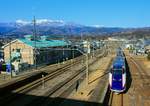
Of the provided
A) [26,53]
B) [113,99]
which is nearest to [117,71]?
[113,99]

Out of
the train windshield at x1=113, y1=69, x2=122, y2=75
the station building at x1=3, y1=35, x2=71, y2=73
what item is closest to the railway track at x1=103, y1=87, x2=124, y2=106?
the train windshield at x1=113, y1=69, x2=122, y2=75

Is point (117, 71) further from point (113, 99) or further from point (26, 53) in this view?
point (26, 53)

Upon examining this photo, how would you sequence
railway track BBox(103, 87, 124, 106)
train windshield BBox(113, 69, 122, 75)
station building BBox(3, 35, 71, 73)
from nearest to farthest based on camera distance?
railway track BBox(103, 87, 124, 106) → train windshield BBox(113, 69, 122, 75) → station building BBox(3, 35, 71, 73)

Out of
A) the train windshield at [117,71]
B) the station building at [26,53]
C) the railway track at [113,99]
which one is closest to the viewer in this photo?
the railway track at [113,99]

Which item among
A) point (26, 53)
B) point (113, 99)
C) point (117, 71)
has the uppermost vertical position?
point (26, 53)

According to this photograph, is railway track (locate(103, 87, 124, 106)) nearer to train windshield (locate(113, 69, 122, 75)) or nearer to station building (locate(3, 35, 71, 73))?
train windshield (locate(113, 69, 122, 75))

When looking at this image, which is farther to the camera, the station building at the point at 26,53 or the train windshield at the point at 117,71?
the station building at the point at 26,53

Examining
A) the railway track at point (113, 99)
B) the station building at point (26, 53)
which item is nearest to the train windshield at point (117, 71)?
the railway track at point (113, 99)

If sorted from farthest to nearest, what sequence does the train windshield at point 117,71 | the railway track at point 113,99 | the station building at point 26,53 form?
the station building at point 26,53
the train windshield at point 117,71
the railway track at point 113,99

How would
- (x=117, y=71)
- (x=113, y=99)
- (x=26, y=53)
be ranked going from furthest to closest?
(x=26, y=53) < (x=117, y=71) < (x=113, y=99)

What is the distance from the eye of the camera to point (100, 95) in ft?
87.8

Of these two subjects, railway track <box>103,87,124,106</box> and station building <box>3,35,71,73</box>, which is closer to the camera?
railway track <box>103,87,124,106</box>

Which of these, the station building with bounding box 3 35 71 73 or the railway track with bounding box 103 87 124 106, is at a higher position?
the station building with bounding box 3 35 71 73

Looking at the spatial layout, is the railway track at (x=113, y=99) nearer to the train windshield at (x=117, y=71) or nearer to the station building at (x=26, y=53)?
the train windshield at (x=117, y=71)
